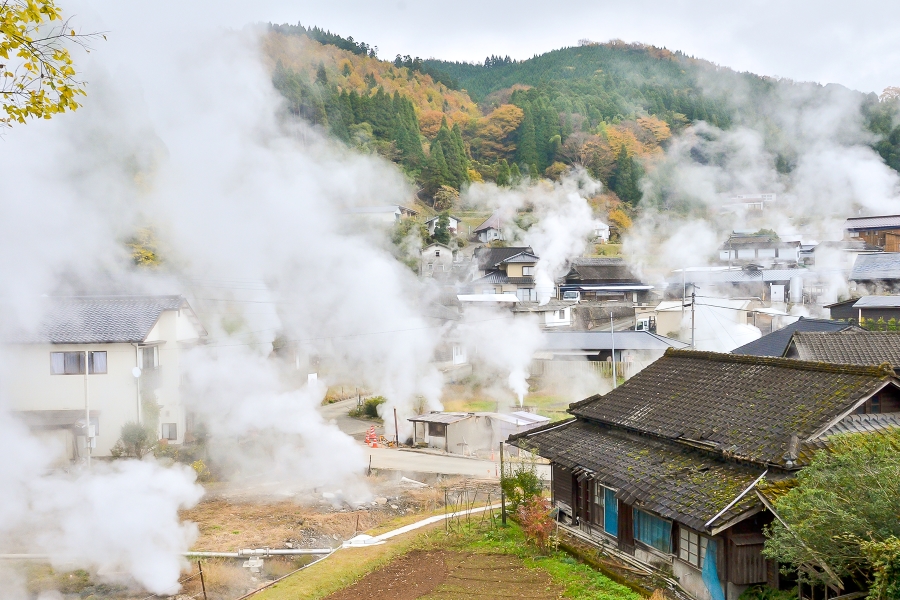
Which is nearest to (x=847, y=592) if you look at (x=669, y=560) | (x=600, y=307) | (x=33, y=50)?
(x=669, y=560)

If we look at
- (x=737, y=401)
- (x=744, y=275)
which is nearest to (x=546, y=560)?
(x=737, y=401)

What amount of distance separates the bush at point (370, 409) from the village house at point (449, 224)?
27.5 meters

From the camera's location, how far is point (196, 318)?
997 inches

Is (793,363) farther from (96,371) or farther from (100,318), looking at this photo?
(100,318)

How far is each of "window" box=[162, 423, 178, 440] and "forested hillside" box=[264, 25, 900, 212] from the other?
29.3 m

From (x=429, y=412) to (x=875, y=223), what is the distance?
4056 cm

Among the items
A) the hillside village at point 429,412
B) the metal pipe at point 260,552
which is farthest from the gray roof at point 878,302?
the metal pipe at point 260,552

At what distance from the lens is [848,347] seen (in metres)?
18.1

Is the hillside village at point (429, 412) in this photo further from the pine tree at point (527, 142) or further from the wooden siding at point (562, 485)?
the pine tree at point (527, 142)

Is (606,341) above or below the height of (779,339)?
below

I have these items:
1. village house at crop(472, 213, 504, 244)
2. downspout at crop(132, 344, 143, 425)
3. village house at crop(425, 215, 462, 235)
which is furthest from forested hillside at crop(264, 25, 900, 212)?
downspout at crop(132, 344, 143, 425)

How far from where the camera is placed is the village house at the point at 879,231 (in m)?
49.5

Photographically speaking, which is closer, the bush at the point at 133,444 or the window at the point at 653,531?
the window at the point at 653,531

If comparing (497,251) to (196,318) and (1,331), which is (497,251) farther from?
(1,331)
